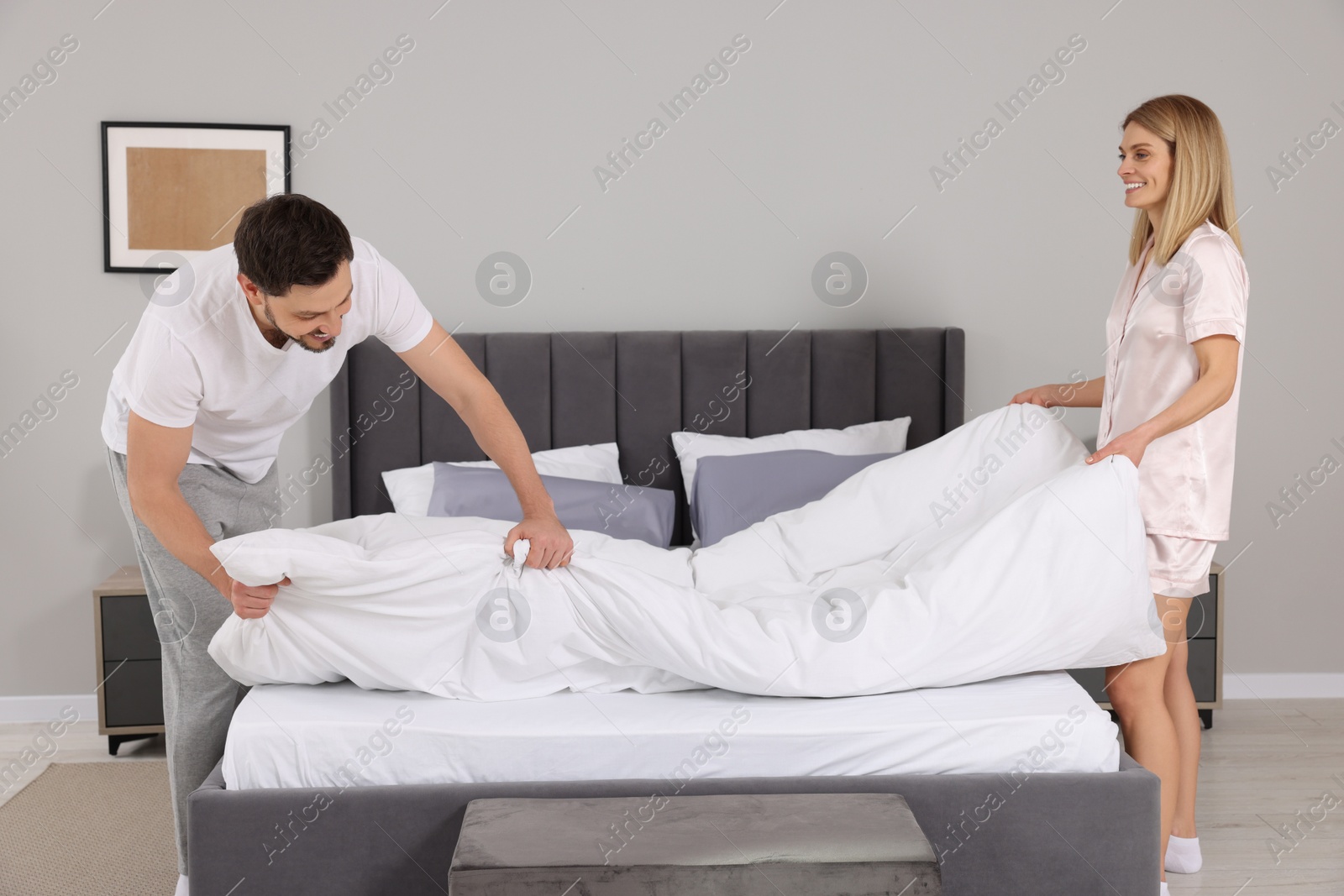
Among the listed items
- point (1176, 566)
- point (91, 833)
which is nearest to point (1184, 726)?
point (1176, 566)

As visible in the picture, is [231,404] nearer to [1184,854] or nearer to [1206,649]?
[1184,854]

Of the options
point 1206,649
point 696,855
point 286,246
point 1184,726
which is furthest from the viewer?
point 1206,649

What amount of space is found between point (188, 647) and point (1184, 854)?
6.63 ft

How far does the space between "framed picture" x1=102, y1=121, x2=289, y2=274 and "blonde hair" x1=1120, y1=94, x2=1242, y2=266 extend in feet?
7.67

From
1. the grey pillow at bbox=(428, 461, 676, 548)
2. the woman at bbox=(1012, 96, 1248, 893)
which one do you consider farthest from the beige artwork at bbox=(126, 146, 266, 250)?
the woman at bbox=(1012, 96, 1248, 893)

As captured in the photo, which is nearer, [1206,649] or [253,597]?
[253,597]

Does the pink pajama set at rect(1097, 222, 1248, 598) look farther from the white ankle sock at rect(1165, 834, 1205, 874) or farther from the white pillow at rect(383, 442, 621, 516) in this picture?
the white pillow at rect(383, 442, 621, 516)

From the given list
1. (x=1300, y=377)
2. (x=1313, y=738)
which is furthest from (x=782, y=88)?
(x=1313, y=738)

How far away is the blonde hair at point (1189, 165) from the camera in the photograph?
1.94 meters

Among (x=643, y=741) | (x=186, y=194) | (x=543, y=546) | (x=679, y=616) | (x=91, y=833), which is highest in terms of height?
(x=186, y=194)

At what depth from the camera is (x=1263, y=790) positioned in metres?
2.60

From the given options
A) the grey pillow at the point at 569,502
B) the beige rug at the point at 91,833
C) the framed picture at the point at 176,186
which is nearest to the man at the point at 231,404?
the beige rug at the point at 91,833

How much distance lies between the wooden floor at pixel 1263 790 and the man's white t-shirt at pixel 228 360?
1.30 meters

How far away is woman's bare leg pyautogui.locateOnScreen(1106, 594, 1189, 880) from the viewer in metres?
1.95
